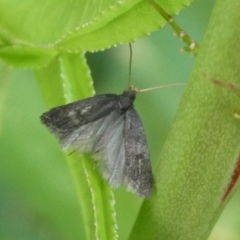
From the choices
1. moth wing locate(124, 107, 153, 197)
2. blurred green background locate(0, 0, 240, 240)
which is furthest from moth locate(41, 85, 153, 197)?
blurred green background locate(0, 0, 240, 240)

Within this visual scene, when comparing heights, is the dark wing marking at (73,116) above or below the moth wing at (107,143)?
above

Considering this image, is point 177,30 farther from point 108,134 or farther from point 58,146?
point 58,146

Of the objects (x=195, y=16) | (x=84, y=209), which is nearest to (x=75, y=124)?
(x=84, y=209)

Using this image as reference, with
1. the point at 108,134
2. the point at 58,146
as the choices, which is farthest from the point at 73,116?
the point at 58,146

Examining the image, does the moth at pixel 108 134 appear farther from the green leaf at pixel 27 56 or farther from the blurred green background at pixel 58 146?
the blurred green background at pixel 58 146

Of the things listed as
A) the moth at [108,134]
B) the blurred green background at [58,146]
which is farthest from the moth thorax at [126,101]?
the blurred green background at [58,146]

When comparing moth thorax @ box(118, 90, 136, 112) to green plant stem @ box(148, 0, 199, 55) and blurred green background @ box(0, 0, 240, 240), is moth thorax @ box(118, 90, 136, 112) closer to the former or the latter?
green plant stem @ box(148, 0, 199, 55)
